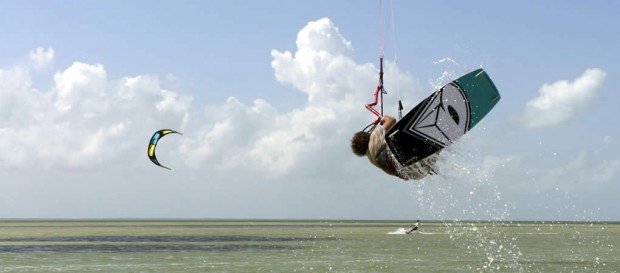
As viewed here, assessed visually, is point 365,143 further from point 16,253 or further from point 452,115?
point 16,253

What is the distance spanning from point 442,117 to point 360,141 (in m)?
1.25

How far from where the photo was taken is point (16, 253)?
48.1 metres

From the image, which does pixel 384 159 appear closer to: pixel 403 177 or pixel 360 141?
pixel 360 141

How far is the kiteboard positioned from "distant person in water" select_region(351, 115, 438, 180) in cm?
6

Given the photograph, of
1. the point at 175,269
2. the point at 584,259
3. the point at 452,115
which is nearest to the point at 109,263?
the point at 175,269

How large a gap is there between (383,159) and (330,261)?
30.3 meters

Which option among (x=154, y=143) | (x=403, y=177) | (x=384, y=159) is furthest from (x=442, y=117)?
(x=154, y=143)

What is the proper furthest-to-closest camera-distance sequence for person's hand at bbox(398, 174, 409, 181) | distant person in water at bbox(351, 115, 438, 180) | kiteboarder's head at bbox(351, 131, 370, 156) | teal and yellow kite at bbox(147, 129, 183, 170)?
teal and yellow kite at bbox(147, 129, 183, 170), person's hand at bbox(398, 174, 409, 181), kiteboarder's head at bbox(351, 131, 370, 156), distant person in water at bbox(351, 115, 438, 180)

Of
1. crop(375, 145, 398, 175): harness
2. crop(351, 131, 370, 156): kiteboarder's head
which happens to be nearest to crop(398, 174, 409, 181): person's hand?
crop(375, 145, 398, 175): harness

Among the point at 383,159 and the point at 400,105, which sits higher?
the point at 400,105

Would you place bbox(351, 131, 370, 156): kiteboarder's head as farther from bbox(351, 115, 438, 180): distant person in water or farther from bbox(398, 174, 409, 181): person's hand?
bbox(398, 174, 409, 181): person's hand

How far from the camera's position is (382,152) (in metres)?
8.73

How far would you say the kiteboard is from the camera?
894 cm

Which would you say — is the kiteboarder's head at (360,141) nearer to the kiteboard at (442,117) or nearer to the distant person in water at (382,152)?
the distant person in water at (382,152)
